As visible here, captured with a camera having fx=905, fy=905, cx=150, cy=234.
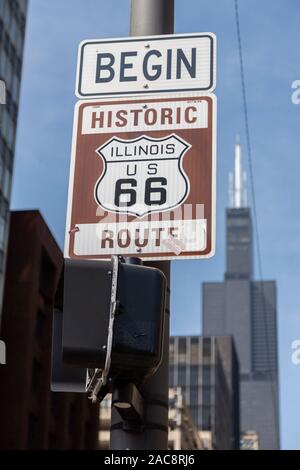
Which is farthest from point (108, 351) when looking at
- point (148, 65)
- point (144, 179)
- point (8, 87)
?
point (8, 87)

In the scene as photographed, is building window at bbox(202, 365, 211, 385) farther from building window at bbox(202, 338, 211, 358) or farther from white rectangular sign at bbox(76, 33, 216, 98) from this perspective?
white rectangular sign at bbox(76, 33, 216, 98)

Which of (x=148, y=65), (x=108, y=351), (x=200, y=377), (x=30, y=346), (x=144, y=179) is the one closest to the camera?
(x=108, y=351)

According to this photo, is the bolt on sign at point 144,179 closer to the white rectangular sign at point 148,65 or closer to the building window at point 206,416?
the white rectangular sign at point 148,65

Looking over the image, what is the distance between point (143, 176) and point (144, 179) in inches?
1.0

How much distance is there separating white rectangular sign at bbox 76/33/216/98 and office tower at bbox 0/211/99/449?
187 ft

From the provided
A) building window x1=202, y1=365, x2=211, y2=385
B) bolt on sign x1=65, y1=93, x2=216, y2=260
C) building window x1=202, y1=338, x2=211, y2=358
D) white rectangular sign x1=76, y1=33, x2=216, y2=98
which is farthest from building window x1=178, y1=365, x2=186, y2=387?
bolt on sign x1=65, y1=93, x2=216, y2=260

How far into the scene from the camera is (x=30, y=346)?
64.4m

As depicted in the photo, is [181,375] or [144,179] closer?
[144,179]

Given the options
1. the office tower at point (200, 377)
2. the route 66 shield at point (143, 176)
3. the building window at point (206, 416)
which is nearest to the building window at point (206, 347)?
the office tower at point (200, 377)

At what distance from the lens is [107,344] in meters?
4.21

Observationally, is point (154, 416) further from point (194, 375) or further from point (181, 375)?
point (194, 375)
